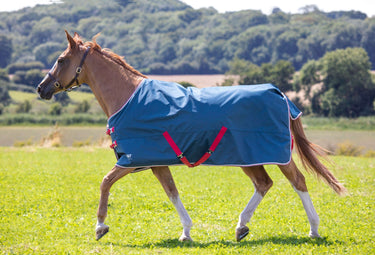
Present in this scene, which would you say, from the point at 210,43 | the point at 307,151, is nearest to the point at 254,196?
the point at 307,151

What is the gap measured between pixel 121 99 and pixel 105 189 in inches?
50.5

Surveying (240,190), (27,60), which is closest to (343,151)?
(240,190)

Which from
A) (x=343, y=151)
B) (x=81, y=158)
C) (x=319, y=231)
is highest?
(x=319, y=231)

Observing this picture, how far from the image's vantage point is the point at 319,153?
717cm

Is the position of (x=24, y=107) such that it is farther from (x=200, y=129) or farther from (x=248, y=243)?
(x=248, y=243)

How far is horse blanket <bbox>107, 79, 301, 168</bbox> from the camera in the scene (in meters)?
6.48

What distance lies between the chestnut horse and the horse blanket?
1.02 feet

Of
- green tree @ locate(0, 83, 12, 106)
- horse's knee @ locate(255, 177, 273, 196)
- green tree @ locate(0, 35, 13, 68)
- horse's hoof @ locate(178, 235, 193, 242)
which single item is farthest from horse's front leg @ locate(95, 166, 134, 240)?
green tree @ locate(0, 35, 13, 68)

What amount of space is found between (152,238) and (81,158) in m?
13.3

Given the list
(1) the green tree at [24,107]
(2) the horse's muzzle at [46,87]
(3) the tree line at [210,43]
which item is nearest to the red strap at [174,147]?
(2) the horse's muzzle at [46,87]

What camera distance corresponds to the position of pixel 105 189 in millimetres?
6578

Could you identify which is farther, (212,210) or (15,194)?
(15,194)

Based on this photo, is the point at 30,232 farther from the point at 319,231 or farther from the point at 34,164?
the point at 34,164

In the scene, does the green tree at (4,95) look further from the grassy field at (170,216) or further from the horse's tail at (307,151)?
the horse's tail at (307,151)
